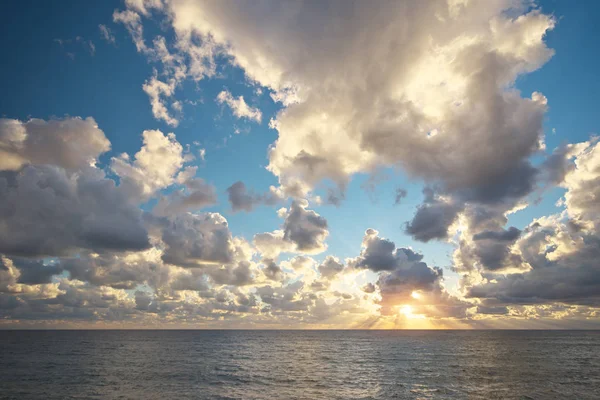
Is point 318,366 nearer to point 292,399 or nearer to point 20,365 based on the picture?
point 292,399

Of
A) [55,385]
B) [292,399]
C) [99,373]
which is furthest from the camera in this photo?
[99,373]

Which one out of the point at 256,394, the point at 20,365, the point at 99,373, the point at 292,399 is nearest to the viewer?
the point at 292,399

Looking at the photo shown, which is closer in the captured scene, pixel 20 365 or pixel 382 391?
pixel 382 391

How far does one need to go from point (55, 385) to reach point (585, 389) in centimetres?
8866

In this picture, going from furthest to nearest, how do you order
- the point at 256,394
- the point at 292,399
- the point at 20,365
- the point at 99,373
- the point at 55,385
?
the point at 20,365 → the point at 99,373 → the point at 55,385 → the point at 256,394 → the point at 292,399

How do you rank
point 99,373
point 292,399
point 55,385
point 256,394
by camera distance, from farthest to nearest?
point 99,373
point 55,385
point 256,394
point 292,399

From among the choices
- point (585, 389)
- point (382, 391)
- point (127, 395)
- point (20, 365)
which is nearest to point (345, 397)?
point (382, 391)

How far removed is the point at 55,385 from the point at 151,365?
2762 centimetres

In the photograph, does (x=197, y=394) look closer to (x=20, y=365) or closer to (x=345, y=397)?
(x=345, y=397)

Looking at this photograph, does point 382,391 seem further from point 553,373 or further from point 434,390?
point 553,373

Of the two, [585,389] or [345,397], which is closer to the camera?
[345,397]

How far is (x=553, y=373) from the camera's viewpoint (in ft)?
237

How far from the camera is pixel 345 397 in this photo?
48.7 metres

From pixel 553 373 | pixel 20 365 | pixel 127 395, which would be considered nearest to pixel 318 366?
pixel 127 395
